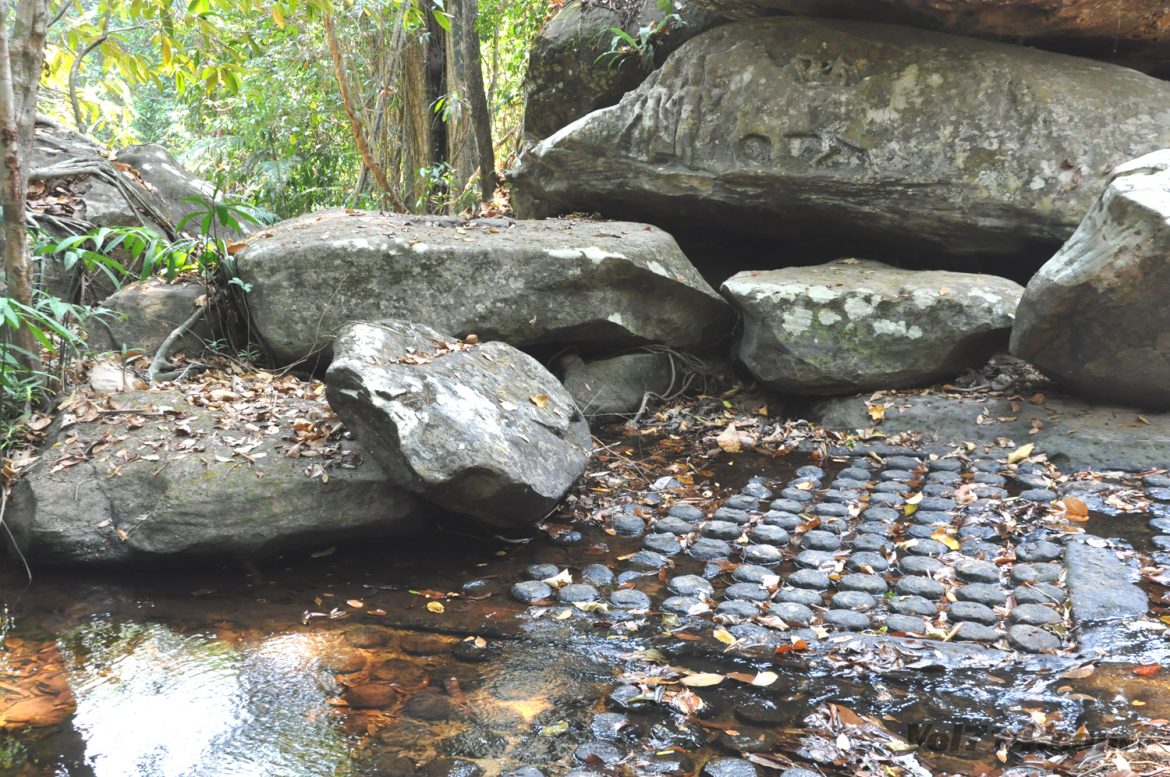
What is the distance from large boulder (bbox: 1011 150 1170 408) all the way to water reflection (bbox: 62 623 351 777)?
399 cm

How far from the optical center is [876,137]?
621cm

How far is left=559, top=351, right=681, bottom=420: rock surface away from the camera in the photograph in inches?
239

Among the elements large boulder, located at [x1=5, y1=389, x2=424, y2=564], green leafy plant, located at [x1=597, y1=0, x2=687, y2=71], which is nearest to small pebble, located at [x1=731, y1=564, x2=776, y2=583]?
large boulder, located at [x1=5, y1=389, x2=424, y2=564]

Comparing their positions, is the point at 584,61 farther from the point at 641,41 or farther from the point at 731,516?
the point at 731,516

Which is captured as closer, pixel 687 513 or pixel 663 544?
pixel 663 544

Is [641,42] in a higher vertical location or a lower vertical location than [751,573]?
higher

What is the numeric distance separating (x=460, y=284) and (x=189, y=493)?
244 cm

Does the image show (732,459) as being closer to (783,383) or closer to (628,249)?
(783,383)

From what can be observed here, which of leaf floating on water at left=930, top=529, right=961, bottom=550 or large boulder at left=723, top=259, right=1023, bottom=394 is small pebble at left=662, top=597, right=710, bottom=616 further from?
large boulder at left=723, top=259, right=1023, bottom=394

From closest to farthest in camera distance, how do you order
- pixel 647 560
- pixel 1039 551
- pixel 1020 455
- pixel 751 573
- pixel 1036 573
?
1. pixel 1036 573
2. pixel 751 573
3. pixel 1039 551
4. pixel 647 560
5. pixel 1020 455

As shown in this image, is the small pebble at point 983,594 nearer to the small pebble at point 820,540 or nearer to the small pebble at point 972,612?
the small pebble at point 972,612

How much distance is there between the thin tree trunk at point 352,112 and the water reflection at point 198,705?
7298 millimetres

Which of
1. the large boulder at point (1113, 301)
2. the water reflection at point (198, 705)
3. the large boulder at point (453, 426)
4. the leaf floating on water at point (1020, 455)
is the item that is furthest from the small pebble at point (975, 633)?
the large boulder at point (1113, 301)

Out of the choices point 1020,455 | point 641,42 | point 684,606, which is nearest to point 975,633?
point 684,606
